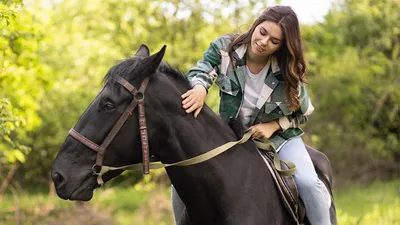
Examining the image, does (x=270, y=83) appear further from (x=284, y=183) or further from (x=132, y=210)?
(x=132, y=210)

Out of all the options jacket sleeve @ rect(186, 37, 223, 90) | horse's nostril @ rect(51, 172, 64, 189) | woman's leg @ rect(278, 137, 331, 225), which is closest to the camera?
horse's nostril @ rect(51, 172, 64, 189)

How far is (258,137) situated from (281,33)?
69 centimetres

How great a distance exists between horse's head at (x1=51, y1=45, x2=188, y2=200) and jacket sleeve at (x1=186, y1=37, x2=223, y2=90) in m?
0.40

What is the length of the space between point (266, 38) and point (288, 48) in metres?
0.15

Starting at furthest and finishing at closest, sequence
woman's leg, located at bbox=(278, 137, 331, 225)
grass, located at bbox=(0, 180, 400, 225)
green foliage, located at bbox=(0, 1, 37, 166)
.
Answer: grass, located at bbox=(0, 180, 400, 225), green foliage, located at bbox=(0, 1, 37, 166), woman's leg, located at bbox=(278, 137, 331, 225)

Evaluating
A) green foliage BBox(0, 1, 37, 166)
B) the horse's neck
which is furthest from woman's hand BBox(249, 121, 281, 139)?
green foliage BBox(0, 1, 37, 166)

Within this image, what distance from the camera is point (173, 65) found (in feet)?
36.1

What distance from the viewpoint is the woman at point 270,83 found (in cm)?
395

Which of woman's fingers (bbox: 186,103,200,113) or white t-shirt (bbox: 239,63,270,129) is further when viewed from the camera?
white t-shirt (bbox: 239,63,270,129)

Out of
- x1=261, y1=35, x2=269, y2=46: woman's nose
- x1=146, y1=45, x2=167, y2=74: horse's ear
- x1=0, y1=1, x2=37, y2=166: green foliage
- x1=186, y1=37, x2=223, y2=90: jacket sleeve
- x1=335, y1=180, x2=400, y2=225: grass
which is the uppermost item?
x1=261, y1=35, x2=269, y2=46: woman's nose

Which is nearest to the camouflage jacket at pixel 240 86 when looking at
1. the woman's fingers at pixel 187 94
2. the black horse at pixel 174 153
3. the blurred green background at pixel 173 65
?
the black horse at pixel 174 153

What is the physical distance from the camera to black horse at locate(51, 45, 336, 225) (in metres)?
3.42

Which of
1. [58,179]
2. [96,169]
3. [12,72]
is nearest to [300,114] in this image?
[96,169]

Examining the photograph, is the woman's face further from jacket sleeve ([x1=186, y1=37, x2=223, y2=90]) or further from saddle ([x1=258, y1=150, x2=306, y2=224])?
saddle ([x1=258, y1=150, x2=306, y2=224])
